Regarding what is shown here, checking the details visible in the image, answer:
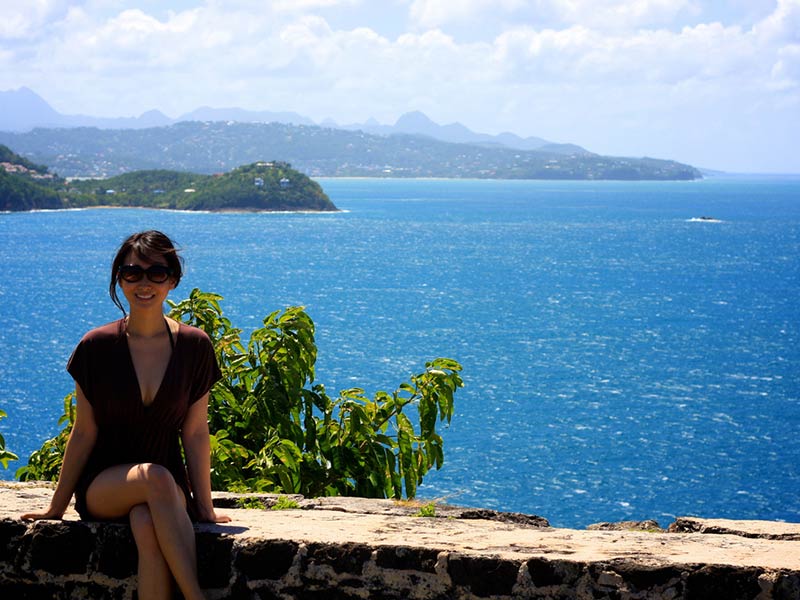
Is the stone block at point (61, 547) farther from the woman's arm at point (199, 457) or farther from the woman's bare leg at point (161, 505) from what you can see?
the woman's arm at point (199, 457)

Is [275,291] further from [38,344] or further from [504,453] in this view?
[504,453]

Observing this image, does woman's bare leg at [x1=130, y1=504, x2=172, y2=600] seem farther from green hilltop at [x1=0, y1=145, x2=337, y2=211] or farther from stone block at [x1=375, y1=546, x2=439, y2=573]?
green hilltop at [x1=0, y1=145, x2=337, y2=211]

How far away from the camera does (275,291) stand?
64.2 m

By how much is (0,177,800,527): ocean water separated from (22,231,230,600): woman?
1.92 meters

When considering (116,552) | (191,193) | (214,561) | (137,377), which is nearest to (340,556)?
(214,561)

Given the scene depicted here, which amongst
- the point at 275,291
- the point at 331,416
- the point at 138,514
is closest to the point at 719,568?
the point at 138,514

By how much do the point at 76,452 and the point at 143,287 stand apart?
68 cm

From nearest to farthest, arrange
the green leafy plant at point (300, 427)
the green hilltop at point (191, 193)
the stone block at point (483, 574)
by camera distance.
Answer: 1. the stone block at point (483, 574)
2. the green leafy plant at point (300, 427)
3. the green hilltop at point (191, 193)

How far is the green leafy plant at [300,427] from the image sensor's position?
20.5ft

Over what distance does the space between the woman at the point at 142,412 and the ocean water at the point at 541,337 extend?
192cm

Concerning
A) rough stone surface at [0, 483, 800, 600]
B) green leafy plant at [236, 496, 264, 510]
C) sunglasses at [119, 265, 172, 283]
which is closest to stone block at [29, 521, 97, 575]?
rough stone surface at [0, 483, 800, 600]

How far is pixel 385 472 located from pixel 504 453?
23831 mm

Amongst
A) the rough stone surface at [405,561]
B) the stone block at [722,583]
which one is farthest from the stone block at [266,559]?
the stone block at [722,583]

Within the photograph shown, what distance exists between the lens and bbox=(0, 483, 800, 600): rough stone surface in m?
3.42
